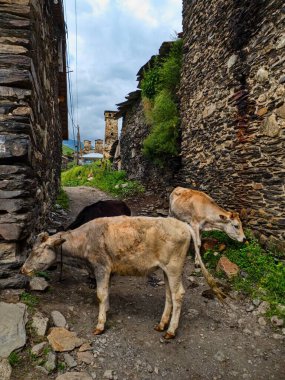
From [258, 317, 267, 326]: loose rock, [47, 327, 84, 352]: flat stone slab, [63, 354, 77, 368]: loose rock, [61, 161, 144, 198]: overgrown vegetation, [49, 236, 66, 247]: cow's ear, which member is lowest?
[61, 161, 144, 198]: overgrown vegetation

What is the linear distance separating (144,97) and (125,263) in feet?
36.6

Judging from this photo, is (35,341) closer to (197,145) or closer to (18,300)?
(18,300)

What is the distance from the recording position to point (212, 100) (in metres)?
9.01

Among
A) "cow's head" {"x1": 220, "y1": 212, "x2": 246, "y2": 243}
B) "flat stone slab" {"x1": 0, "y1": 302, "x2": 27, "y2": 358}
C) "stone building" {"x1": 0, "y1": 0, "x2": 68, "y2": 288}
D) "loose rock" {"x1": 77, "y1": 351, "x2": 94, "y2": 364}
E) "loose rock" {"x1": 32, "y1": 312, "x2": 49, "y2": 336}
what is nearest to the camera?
"flat stone slab" {"x1": 0, "y1": 302, "x2": 27, "y2": 358}

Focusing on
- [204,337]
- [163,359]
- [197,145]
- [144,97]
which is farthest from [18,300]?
[144,97]

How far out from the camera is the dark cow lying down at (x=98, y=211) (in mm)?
6562

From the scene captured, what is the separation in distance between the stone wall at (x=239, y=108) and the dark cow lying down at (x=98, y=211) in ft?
9.93

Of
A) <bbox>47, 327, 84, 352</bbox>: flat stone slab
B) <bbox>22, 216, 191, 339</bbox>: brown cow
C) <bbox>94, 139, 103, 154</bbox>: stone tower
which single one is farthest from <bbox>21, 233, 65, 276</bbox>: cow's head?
<bbox>94, 139, 103, 154</bbox>: stone tower

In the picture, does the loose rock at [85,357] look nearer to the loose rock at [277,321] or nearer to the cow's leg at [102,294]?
the cow's leg at [102,294]

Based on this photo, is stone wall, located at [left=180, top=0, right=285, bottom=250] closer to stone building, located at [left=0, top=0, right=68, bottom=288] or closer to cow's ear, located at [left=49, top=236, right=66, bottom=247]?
cow's ear, located at [left=49, top=236, right=66, bottom=247]

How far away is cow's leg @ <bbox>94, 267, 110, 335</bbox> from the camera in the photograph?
3981 mm

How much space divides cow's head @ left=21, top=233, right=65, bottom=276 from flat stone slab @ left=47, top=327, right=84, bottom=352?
2.84 feet

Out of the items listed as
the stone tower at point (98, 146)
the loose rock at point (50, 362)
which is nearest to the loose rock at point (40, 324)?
the loose rock at point (50, 362)

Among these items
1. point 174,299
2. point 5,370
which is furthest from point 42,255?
point 174,299
